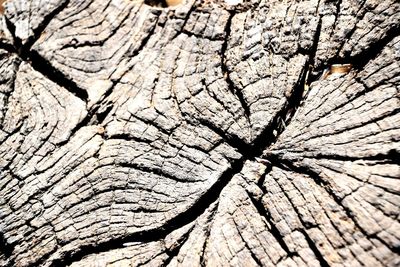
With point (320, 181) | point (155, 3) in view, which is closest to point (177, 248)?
point (320, 181)

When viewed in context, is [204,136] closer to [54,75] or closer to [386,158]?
[386,158]

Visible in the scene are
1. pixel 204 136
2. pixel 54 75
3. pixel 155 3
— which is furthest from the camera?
pixel 155 3

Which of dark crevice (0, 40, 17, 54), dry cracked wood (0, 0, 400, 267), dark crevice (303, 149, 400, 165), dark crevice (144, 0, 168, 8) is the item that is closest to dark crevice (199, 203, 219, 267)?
dry cracked wood (0, 0, 400, 267)

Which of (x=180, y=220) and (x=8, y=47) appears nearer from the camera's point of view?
(x=180, y=220)

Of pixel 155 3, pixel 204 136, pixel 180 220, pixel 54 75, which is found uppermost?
pixel 155 3

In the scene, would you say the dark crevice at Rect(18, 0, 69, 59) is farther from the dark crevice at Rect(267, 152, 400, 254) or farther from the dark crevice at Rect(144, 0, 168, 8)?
the dark crevice at Rect(267, 152, 400, 254)

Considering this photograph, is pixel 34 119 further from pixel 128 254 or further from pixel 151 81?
pixel 128 254

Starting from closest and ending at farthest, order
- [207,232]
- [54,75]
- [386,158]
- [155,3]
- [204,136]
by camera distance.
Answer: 1. [386,158]
2. [207,232]
3. [204,136]
4. [54,75]
5. [155,3]

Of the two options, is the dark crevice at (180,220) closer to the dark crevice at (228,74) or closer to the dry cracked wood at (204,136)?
the dry cracked wood at (204,136)

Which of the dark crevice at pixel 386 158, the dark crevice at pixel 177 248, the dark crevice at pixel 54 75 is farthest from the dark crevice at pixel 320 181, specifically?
the dark crevice at pixel 54 75
